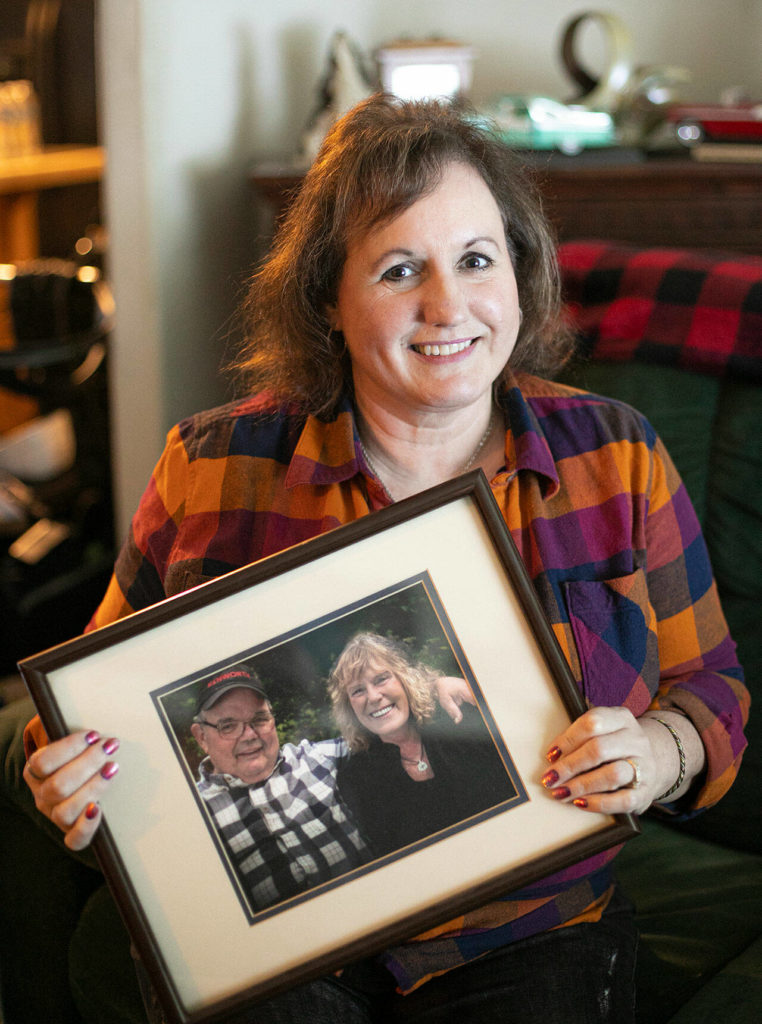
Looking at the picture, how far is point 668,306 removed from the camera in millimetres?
1523

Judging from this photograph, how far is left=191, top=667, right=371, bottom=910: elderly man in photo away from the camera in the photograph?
898mm

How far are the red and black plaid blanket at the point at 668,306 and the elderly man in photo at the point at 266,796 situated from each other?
918mm

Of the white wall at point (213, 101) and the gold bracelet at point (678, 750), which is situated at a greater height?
the white wall at point (213, 101)

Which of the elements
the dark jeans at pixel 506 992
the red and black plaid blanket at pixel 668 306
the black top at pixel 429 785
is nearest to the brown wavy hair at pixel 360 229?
the red and black plaid blanket at pixel 668 306

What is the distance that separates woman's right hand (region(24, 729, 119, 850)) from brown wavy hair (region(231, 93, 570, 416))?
0.54m

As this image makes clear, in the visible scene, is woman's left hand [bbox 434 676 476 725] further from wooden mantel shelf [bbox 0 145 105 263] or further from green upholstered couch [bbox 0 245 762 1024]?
wooden mantel shelf [bbox 0 145 105 263]

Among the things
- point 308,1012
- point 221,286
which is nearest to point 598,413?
point 308,1012

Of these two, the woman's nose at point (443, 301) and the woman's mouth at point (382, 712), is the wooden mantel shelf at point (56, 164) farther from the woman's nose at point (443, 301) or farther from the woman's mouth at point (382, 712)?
the woman's mouth at point (382, 712)

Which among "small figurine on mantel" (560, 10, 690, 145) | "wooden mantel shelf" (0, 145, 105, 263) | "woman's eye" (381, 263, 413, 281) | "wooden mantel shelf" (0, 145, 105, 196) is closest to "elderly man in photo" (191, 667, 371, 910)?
"woman's eye" (381, 263, 413, 281)

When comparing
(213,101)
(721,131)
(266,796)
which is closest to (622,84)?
(721,131)

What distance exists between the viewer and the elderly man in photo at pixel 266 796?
90cm

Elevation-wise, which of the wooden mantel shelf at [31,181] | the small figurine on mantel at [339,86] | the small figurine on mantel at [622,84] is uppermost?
the wooden mantel shelf at [31,181]

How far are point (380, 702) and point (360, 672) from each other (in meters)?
0.04

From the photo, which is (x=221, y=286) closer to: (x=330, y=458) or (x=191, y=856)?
(x=330, y=458)
